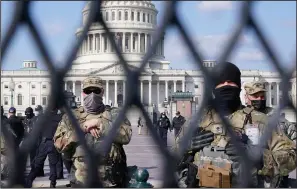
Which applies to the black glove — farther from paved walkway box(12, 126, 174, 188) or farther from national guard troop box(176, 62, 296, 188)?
paved walkway box(12, 126, 174, 188)

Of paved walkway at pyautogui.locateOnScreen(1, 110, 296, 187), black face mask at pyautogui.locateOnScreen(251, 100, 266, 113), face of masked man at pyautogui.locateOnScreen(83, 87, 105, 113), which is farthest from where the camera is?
black face mask at pyautogui.locateOnScreen(251, 100, 266, 113)

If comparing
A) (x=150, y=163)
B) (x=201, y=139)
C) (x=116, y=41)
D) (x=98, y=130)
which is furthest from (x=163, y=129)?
(x=116, y=41)

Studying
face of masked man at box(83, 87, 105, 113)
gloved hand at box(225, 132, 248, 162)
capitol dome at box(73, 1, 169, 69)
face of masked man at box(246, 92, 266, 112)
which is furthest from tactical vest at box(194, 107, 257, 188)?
face of masked man at box(83, 87, 105, 113)

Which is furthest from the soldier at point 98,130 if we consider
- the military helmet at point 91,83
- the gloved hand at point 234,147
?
the gloved hand at point 234,147

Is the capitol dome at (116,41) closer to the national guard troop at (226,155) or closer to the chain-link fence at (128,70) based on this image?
the chain-link fence at (128,70)

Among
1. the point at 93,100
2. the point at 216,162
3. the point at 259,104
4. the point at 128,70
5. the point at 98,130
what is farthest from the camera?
the point at 259,104

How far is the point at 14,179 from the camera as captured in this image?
1248 mm

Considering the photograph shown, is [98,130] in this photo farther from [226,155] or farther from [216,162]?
[226,155]

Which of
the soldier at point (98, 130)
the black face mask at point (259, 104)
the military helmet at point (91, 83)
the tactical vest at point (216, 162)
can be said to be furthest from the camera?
the military helmet at point (91, 83)

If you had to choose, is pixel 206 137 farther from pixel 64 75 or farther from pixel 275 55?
pixel 64 75

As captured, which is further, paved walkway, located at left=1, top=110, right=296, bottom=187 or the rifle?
the rifle

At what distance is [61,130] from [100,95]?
1.95 ft

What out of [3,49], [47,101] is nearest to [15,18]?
[3,49]

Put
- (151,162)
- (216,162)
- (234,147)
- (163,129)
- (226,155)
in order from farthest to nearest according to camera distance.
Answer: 1. (151,162)
2. (163,129)
3. (216,162)
4. (226,155)
5. (234,147)
